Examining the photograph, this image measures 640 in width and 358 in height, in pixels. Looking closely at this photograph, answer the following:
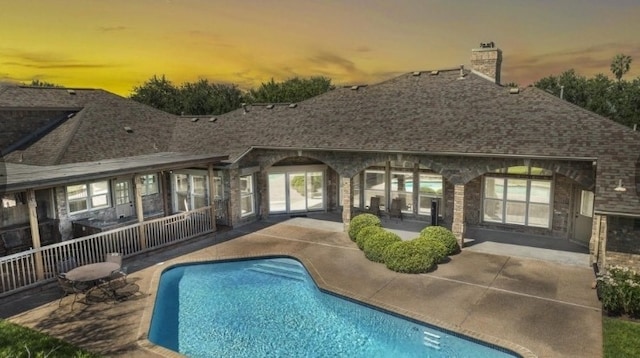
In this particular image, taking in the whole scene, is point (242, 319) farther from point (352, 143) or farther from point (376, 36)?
point (376, 36)

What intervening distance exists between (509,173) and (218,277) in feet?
39.8

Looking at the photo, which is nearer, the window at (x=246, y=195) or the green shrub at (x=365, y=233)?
the green shrub at (x=365, y=233)

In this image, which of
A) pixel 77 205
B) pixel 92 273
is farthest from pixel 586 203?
pixel 77 205

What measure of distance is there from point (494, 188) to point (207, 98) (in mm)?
50199

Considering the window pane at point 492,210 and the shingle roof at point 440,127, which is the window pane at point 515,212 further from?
the shingle roof at point 440,127

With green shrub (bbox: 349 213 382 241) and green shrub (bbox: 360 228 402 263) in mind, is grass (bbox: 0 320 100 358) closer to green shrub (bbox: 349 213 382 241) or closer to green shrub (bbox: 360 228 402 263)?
green shrub (bbox: 360 228 402 263)

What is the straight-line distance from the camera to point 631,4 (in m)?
19.4

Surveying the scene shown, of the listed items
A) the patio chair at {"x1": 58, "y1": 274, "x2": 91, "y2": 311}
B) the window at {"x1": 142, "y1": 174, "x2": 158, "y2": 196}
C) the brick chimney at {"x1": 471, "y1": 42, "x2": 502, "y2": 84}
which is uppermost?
the brick chimney at {"x1": 471, "y1": 42, "x2": 502, "y2": 84}

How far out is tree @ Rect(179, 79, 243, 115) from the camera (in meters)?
58.2

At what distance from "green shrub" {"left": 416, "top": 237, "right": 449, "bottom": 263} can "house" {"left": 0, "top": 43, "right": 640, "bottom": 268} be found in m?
1.73

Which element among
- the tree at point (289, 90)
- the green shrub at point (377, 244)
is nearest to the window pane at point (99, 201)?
the green shrub at point (377, 244)

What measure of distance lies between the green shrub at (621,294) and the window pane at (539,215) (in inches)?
244

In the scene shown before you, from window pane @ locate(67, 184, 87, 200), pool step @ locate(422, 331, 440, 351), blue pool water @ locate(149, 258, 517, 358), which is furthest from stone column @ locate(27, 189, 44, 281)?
pool step @ locate(422, 331, 440, 351)

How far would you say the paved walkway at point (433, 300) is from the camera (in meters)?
8.51
